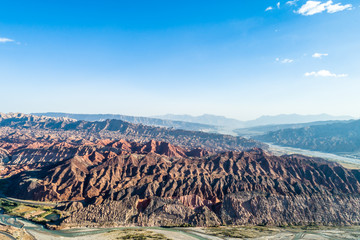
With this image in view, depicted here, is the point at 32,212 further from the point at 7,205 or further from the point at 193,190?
the point at 193,190

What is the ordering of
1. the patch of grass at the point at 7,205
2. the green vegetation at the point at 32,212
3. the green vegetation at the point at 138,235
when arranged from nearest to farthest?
the green vegetation at the point at 138,235 → the green vegetation at the point at 32,212 → the patch of grass at the point at 7,205

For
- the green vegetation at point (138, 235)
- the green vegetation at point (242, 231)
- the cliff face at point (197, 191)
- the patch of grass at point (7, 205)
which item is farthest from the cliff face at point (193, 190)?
the patch of grass at point (7, 205)

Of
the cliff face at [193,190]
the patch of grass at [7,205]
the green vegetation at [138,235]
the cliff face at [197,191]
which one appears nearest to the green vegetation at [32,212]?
the patch of grass at [7,205]

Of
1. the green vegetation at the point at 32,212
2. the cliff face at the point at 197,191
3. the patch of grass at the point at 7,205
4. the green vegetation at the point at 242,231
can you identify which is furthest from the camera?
the patch of grass at the point at 7,205

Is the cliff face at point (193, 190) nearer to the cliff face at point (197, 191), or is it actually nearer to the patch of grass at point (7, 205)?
the cliff face at point (197, 191)

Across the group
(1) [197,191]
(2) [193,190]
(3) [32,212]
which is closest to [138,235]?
(2) [193,190]

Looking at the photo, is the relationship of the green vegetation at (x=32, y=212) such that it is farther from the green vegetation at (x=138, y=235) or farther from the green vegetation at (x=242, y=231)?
the green vegetation at (x=242, y=231)

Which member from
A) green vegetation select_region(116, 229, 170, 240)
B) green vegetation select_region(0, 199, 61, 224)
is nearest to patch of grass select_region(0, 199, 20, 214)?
green vegetation select_region(0, 199, 61, 224)

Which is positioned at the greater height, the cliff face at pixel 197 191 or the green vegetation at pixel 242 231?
the cliff face at pixel 197 191

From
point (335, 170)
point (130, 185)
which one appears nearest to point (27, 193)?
point (130, 185)

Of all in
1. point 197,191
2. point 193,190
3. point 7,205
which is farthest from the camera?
point 193,190

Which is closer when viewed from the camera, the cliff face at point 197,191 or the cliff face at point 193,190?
the cliff face at point 193,190
